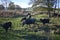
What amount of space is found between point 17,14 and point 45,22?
5.13 metres

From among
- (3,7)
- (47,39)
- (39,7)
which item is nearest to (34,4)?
(39,7)

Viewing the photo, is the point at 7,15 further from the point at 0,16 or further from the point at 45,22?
the point at 45,22

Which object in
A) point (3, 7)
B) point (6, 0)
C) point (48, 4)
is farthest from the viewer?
point (6, 0)

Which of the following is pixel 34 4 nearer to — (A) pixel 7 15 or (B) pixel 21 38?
(A) pixel 7 15

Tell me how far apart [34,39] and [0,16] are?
9.53m

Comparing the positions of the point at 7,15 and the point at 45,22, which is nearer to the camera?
the point at 45,22

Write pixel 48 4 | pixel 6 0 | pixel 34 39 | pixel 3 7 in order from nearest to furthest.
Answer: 1. pixel 34 39
2. pixel 48 4
3. pixel 3 7
4. pixel 6 0

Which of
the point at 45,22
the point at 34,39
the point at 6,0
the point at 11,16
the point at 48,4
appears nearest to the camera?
the point at 34,39

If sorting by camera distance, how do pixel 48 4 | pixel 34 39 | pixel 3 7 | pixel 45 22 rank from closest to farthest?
pixel 34 39 < pixel 45 22 < pixel 48 4 < pixel 3 7

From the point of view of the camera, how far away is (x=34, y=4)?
22000 millimetres

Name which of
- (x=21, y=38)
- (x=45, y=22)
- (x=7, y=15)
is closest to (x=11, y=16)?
(x=7, y=15)

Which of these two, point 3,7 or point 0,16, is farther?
point 3,7

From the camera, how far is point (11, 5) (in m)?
24.3

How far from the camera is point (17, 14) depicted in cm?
1866
